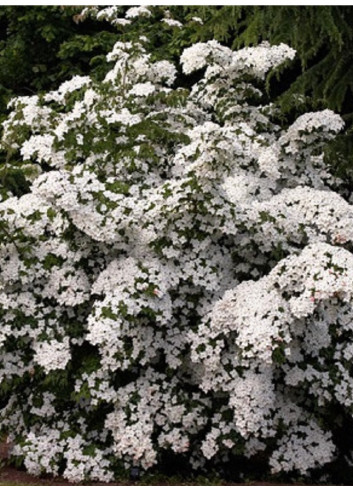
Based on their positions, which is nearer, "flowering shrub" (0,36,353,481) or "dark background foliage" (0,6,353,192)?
"flowering shrub" (0,36,353,481)

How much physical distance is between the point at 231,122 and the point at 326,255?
1875 millimetres

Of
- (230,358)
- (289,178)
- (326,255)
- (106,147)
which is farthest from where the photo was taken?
(289,178)

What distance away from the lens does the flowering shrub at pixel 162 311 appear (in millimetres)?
4859

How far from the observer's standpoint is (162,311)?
4.89 metres

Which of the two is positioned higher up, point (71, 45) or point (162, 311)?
point (162, 311)

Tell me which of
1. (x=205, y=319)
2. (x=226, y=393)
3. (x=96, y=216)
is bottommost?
(x=226, y=393)

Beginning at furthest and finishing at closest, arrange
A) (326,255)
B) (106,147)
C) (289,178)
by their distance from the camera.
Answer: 1. (289,178)
2. (106,147)
3. (326,255)

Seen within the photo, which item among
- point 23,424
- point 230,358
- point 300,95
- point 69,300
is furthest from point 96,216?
point 300,95

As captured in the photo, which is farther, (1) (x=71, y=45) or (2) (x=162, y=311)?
(1) (x=71, y=45)

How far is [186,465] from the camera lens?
532 cm

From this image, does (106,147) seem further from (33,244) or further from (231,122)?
(231,122)

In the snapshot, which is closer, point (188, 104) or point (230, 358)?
point (230, 358)

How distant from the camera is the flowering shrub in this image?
486 centimetres

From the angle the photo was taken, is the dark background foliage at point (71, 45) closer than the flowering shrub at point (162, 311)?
No
